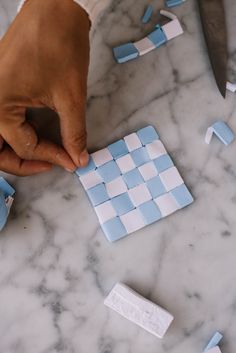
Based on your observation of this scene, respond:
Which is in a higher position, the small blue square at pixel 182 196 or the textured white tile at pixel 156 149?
the textured white tile at pixel 156 149

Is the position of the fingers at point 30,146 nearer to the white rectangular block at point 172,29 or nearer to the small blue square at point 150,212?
the small blue square at point 150,212

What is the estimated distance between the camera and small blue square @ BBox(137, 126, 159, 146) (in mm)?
746

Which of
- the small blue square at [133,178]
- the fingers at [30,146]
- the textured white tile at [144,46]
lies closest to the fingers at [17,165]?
the fingers at [30,146]

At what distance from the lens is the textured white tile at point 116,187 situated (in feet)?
2.37

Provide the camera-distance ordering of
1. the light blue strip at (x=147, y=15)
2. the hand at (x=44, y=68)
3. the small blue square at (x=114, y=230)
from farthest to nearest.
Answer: the light blue strip at (x=147, y=15), the small blue square at (x=114, y=230), the hand at (x=44, y=68)

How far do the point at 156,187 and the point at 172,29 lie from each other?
9.6 inches

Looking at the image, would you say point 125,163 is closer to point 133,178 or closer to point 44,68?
point 133,178

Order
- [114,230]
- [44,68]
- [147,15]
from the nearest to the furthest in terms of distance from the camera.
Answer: [44,68]
[114,230]
[147,15]

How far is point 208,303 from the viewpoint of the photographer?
68cm

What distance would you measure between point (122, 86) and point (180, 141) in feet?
0.38

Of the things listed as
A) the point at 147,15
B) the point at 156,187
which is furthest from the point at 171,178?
the point at 147,15

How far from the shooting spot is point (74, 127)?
668mm

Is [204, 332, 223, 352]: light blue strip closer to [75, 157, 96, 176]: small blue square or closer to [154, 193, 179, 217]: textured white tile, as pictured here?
[154, 193, 179, 217]: textured white tile

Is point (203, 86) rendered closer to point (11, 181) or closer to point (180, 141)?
point (180, 141)
